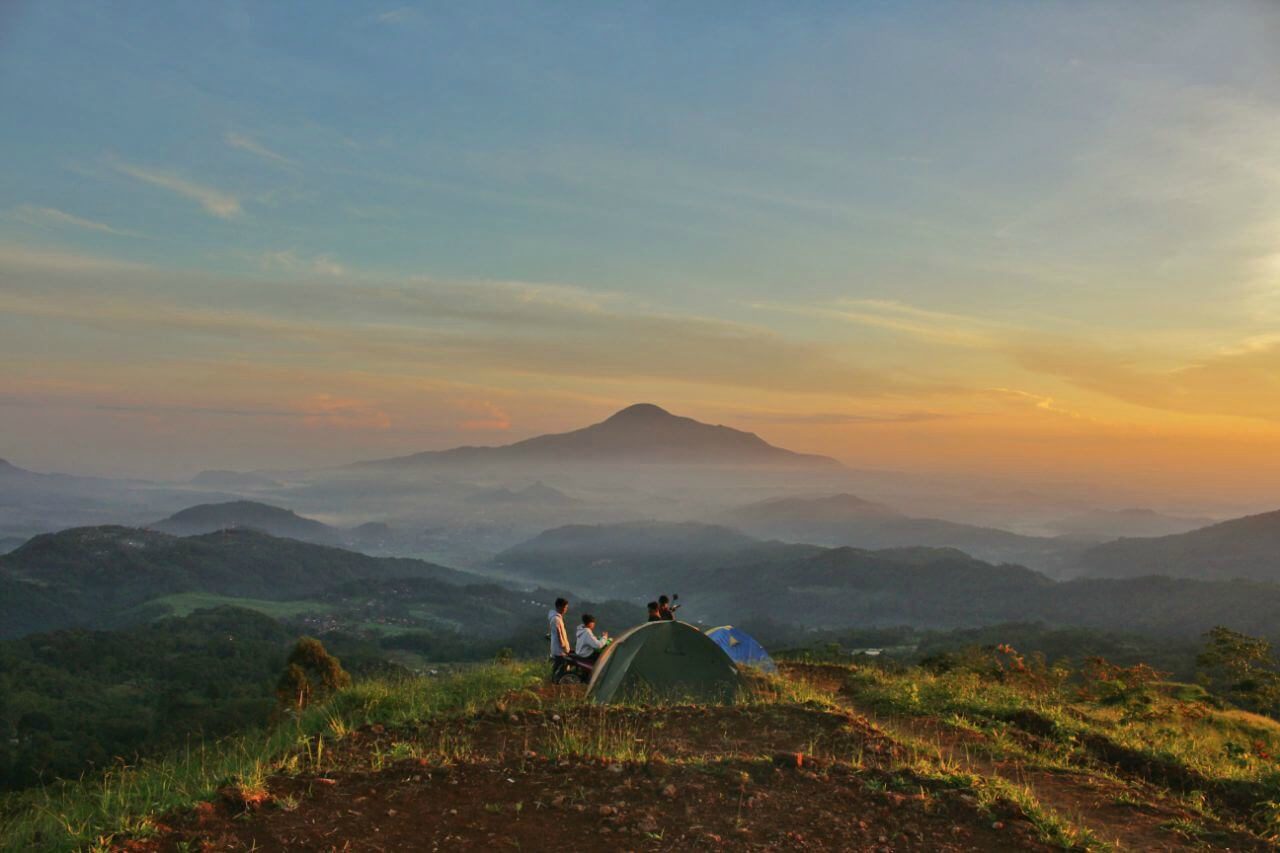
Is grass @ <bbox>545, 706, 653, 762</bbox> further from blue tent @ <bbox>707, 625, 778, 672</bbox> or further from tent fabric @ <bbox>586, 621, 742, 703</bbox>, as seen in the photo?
blue tent @ <bbox>707, 625, 778, 672</bbox>

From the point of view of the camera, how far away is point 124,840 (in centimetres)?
596

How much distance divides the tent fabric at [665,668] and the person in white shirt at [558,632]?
155 cm

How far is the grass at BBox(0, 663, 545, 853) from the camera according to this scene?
643 cm

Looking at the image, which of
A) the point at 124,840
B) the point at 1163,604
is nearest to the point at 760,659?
the point at 124,840

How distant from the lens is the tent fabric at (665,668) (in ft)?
41.9

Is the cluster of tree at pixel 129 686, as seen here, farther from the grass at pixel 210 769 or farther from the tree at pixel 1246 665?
A: the tree at pixel 1246 665

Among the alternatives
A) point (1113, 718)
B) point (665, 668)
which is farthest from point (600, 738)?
point (1113, 718)

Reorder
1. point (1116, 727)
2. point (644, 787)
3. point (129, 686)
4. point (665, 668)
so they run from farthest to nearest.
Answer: point (129, 686), point (1116, 727), point (665, 668), point (644, 787)

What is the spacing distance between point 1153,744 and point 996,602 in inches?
7850

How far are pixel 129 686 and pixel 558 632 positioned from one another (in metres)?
110

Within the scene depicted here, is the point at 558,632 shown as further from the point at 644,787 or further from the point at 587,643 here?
the point at 644,787

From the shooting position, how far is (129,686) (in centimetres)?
9831

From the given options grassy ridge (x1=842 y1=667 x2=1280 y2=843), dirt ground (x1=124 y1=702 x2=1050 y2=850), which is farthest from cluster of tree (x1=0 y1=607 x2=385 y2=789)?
dirt ground (x1=124 y1=702 x2=1050 y2=850)

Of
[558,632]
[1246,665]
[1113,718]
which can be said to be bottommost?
[1113,718]
